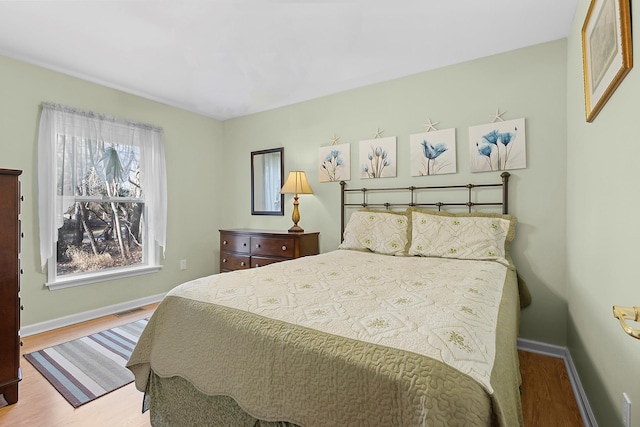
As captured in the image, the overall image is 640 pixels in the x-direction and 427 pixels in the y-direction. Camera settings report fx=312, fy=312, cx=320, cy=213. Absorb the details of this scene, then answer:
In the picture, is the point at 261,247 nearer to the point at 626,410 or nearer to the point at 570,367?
the point at 570,367

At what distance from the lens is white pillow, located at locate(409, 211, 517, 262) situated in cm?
225

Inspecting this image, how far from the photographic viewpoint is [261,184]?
404cm

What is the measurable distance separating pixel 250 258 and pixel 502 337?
108 inches

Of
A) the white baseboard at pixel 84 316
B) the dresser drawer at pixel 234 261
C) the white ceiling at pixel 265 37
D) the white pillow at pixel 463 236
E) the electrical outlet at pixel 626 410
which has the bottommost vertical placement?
the white baseboard at pixel 84 316

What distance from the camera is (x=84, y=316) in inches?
119

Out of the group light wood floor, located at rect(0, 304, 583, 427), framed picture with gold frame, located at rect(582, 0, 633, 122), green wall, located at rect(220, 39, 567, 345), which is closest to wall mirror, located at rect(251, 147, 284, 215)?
green wall, located at rect(220, 39, 567, 345)

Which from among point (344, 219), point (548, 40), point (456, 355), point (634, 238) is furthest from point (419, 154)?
point (456, 355)

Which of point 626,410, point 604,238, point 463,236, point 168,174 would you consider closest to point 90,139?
point 168,174

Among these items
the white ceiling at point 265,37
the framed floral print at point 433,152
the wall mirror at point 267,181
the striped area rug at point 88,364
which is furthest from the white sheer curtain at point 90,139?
the framed floral print at point 433,152

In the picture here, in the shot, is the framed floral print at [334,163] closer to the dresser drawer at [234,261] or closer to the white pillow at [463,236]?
the white pillow at [463,236]

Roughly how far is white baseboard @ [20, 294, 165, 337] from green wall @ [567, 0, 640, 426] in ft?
12.7

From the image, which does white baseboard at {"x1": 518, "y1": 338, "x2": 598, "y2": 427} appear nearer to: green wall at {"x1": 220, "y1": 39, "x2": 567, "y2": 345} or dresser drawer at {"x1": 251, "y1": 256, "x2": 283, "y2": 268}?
green wall at {"x1": 220, "y1": 39, "x2": 567, "y2": 345}

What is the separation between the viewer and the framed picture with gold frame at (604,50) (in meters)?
1.06

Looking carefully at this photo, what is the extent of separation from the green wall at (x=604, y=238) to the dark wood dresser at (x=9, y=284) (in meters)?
2.78
